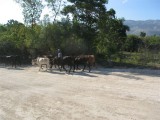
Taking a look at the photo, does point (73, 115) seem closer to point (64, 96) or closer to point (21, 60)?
point (64, 96)

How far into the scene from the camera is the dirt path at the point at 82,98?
421 inches

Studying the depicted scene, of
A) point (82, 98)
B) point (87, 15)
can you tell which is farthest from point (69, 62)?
point (82, 98)

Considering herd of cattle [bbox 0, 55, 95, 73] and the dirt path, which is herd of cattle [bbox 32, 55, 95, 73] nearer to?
herd of cattle [bbox 0, 55, 95, 73]

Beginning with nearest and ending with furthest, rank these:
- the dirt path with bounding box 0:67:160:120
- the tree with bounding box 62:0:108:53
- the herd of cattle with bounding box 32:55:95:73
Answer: the dirt path with bounding box 0:67:160:120 → the herd of cattle with bounding box 32:55:95:73 → the tree with bounding box 62:0:108:53

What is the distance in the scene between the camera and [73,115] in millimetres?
10656

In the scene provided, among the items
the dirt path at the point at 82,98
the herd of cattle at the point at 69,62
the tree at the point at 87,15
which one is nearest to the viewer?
the dirt path at the point at 82,98

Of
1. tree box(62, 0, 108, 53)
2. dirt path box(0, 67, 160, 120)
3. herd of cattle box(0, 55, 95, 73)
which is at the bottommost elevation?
dirt path box(0, 67, 160, 120)

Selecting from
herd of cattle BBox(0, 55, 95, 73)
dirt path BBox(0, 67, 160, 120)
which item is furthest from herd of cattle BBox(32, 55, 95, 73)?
dirt path BBox(0, 67, 160, 120)

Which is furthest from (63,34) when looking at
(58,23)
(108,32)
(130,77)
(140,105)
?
(140,105)

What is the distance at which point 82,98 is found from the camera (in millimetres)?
13172

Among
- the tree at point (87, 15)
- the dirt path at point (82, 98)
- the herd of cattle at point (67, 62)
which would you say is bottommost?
the dirt path at point (82, 98)

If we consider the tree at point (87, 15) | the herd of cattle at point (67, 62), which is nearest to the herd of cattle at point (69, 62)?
the herd of cattle at point (67, 62)

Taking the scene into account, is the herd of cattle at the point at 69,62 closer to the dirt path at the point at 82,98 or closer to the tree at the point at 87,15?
the dirt path at the point at 82,98

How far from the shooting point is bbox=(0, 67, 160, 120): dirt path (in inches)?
421
